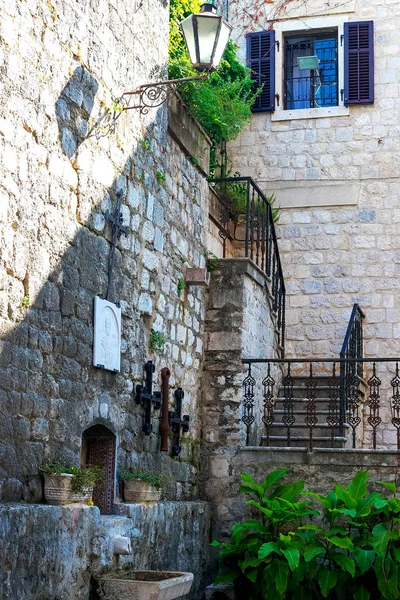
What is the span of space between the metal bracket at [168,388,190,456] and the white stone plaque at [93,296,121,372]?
4.83 feet

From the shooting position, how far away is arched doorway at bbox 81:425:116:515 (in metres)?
6.79

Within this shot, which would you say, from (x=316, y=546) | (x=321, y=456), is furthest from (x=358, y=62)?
(x=316, y=546)

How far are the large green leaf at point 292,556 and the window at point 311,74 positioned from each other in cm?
690

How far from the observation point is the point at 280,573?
771 cm

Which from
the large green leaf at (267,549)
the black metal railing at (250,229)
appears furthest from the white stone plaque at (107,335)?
the black metal railing at (250,229)

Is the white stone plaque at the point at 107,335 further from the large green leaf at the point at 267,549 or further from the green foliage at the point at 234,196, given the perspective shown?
the green foliage at the point at 234,196

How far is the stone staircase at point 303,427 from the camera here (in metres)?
9.59

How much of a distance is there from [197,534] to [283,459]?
3.49ft

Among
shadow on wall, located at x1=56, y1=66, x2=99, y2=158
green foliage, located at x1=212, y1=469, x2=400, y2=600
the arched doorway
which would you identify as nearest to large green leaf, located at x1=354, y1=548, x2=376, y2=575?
green foliage, located at x1=212, y1=469, x2=400, y2=600

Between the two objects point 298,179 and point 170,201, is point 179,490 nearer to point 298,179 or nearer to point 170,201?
point 170,201

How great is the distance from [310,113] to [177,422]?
5842mm

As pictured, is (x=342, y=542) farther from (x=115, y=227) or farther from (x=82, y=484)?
(x=115, y=227)

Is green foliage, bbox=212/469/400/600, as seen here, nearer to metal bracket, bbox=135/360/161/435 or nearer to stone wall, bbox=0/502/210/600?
stone wall, bbox=0/502/210/600

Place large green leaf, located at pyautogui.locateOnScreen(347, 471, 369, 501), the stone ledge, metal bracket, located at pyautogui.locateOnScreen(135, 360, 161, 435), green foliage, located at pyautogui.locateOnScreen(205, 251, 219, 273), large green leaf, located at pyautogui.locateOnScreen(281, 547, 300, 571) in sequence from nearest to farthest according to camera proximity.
Answer: metal bracket, located at pyautogui.locateOnScreen(135, 360, 161, 435) < large green leaf, located at pyautogui.locateOnScreen(281, 547, 300, 571) < large green leaf, located at pyautogui.locateOnScreen(347, 471, 369, 501) < the stone ledge < green foliage, located at pyautogui.locateOnScreen(205, 251, 219, 273)
